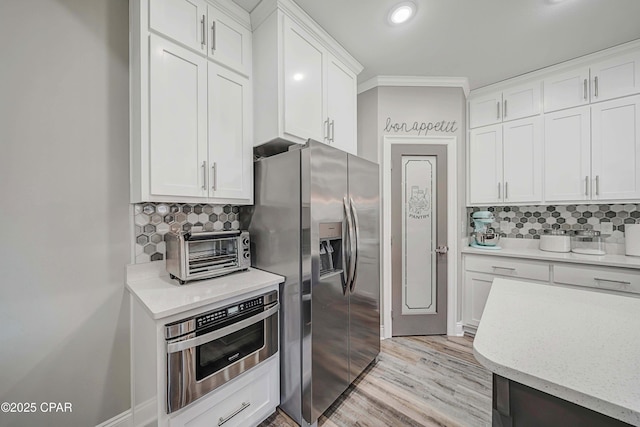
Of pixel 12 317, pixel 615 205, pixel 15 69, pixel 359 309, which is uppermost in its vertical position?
pixel 15 69

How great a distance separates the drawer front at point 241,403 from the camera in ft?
4.03

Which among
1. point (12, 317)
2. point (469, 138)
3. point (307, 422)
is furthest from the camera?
point (469, 138)

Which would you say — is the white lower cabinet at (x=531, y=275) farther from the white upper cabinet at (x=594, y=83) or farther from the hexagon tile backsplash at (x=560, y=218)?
the white upper cabinet at (x=594, y=83)

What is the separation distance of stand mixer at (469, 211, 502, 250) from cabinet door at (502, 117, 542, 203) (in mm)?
268

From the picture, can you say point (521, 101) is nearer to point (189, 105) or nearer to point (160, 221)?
point (189, 105)

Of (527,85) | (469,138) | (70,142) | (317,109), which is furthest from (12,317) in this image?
(527,85)

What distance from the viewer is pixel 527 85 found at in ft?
8.62

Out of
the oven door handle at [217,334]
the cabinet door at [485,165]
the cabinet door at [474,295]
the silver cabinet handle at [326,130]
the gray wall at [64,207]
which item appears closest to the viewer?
the oven door handle at [217,334]

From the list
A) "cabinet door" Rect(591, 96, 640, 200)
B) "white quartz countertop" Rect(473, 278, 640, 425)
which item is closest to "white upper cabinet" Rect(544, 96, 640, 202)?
"cabinet door" Rect(591, 96, 640, 200)

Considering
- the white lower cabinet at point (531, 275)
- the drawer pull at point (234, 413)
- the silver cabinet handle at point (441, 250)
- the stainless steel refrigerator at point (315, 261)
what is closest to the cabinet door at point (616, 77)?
the white lower cabinet at point (531, 275)

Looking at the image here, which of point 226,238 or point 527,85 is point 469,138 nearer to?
point 527,85

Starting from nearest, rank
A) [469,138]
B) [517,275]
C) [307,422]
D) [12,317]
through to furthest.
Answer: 1. [12,317]
2. [307,422]
3. [517,275]
4. [469,138]

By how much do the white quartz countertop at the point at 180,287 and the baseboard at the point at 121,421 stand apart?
31.9 inches

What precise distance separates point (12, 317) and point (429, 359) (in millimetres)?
2891
